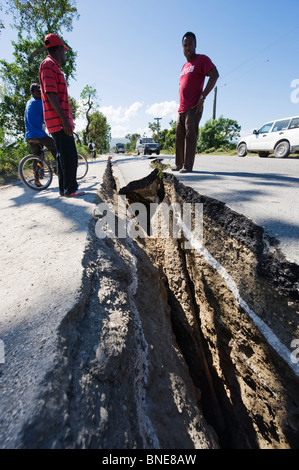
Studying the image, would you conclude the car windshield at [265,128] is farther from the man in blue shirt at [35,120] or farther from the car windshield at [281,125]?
the man in blue shirt at [35,120]

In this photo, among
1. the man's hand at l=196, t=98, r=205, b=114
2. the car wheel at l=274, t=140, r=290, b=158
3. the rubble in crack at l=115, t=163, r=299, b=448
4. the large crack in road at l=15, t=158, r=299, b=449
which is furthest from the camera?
the car wheel at l=274, t=140, r=290, b=158

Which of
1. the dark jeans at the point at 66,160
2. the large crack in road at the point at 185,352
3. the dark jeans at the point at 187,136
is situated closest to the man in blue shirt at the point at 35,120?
the dark jeans at the point at 66,160

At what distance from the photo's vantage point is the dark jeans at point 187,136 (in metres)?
3.17

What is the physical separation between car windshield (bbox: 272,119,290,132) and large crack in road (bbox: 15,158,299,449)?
28.6ft

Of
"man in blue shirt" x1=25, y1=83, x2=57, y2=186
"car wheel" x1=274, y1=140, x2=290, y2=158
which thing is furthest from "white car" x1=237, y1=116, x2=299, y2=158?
"man in blue shirt" x1=25, y1=83, x2=57, y2=186

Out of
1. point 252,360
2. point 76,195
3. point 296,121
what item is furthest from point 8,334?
point 296,121

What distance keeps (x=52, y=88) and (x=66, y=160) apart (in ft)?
2.36

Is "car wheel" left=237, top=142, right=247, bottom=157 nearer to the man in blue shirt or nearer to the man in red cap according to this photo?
the man in blue shirt

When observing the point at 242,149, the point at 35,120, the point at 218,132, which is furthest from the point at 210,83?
the point at 218,132

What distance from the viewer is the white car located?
816 cm

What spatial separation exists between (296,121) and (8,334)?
10.3 metres

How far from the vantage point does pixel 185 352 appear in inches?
72.4

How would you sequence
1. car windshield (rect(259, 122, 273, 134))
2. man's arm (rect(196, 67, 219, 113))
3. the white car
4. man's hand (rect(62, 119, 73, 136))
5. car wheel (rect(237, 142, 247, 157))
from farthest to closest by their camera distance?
car wheel (rect(237, 142, 247, 157)) → car windshield (rect(259, 122, 273, 134)) → the white car → man's arm (rect(196, 67, 219, 113)) → man's hand (rect(62, 119, 73, 136))

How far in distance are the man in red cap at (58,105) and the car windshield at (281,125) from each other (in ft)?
28.5
